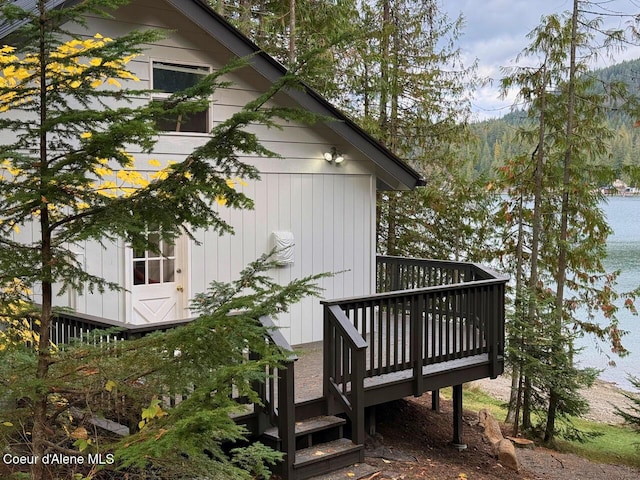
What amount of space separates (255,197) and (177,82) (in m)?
1.77

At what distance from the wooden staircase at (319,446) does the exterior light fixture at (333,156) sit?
13.3 ft

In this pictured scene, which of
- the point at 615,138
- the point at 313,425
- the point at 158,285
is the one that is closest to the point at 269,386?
the point at 313,425

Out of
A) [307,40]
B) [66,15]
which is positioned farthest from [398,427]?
[307,40]

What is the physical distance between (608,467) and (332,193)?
19.2ft

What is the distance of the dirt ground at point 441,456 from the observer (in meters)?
6.52

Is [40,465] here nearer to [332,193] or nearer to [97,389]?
[97,389]

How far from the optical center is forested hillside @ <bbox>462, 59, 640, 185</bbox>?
12398mm

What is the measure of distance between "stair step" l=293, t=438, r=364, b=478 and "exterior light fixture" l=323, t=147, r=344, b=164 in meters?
4.30

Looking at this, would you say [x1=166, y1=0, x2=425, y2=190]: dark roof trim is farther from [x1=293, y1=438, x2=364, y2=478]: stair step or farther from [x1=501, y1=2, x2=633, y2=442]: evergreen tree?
[x1=293, y1=438, x2=364, y2=478]: stair step

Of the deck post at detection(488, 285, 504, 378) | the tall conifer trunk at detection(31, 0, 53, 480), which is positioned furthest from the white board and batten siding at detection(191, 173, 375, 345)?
the tall conifer trunk at detection(31, 0, 53, 480)

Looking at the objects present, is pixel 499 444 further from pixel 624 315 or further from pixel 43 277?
pixel 624 315

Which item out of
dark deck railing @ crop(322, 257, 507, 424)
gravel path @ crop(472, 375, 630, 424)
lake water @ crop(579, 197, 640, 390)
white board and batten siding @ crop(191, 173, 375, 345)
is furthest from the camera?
lake water @ crop(579, 197, 640, 390)

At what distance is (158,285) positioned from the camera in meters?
7.95

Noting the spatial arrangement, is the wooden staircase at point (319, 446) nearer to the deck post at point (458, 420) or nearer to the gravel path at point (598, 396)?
the deck post at point (458, 420)
